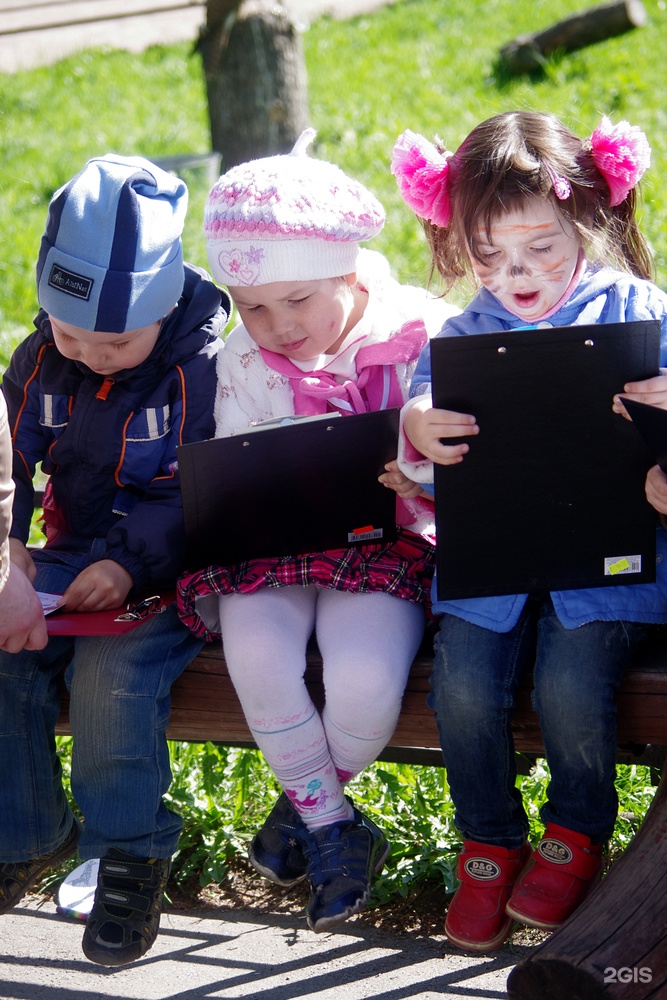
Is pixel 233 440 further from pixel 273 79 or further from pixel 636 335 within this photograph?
pixel 273 79

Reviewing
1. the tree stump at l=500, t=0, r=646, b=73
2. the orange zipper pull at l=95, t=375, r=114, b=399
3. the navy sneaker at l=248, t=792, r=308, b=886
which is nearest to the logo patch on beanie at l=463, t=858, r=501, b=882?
the navy sneaker at l=248, t=792, r=308, b=886

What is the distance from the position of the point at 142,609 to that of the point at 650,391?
1.08 metres

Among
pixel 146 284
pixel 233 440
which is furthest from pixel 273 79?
pixel 233 440

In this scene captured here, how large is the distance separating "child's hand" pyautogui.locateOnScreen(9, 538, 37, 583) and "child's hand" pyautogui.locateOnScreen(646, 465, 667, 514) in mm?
1260

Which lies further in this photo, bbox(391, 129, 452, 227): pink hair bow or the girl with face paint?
bbox(391, 129, 452, 227): pink hair bow

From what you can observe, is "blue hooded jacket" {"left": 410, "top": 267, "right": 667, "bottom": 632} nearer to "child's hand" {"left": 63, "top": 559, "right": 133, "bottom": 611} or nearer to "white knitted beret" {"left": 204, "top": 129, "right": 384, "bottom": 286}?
"white knitted beret" {"left": 204, "top": 129, "right": 384, "bottom": 286}

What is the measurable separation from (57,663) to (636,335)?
4.43 feet

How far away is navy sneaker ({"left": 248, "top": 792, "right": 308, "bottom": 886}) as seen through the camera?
252 cm

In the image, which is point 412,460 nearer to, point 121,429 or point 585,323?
point 585,323

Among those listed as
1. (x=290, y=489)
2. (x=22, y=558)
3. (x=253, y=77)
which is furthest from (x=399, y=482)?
(x=253, y=77)

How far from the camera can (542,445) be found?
2.21 meters

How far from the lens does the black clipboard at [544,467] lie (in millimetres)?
2121

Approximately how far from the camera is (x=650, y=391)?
211 centimetres

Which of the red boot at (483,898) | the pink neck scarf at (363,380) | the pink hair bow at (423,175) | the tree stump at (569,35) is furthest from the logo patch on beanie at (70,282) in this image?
the tree stump at (569,35)
